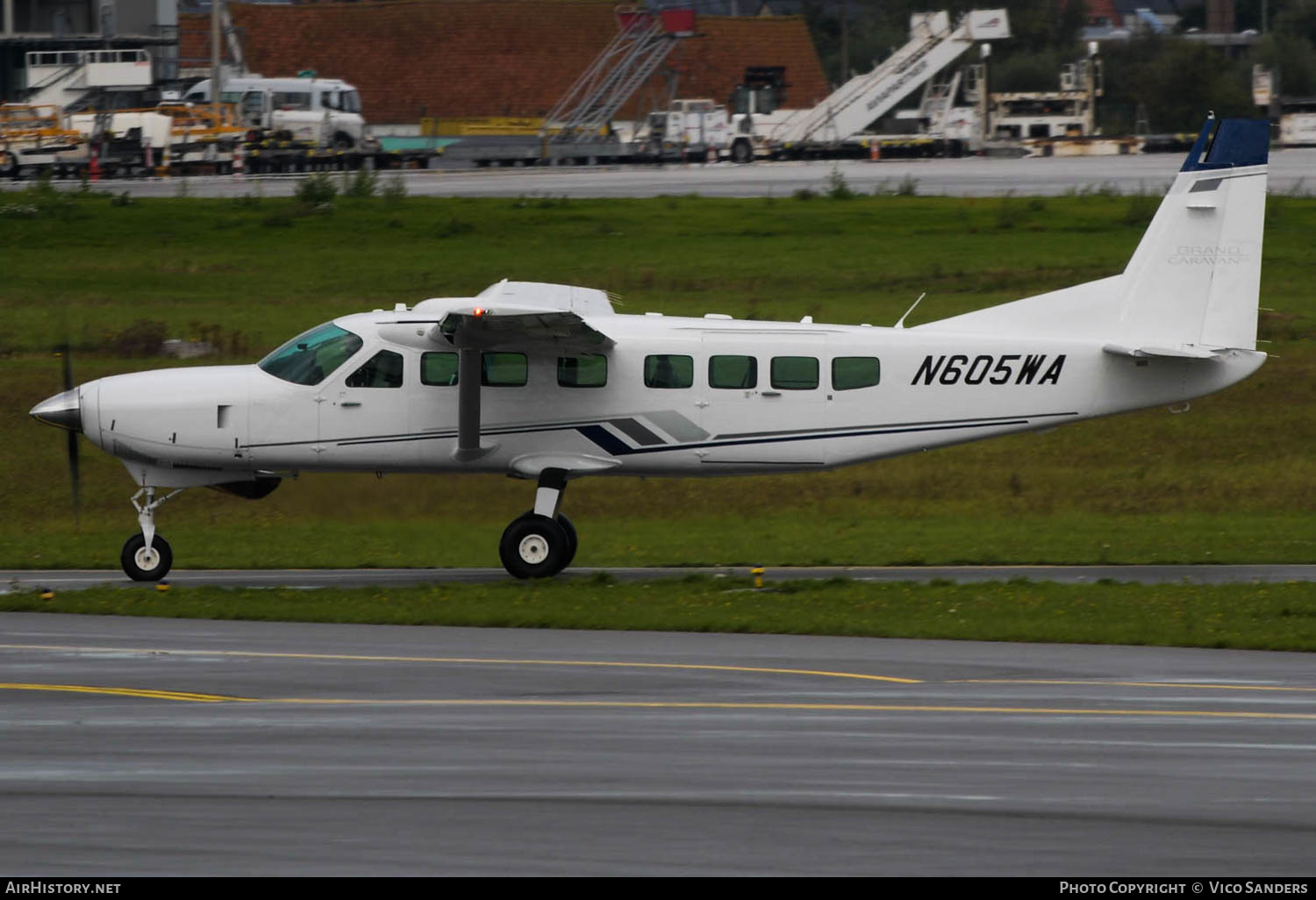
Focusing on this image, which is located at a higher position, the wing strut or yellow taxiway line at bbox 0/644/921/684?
the wing strut

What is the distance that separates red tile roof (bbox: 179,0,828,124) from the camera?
281 ft

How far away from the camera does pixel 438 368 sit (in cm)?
1888

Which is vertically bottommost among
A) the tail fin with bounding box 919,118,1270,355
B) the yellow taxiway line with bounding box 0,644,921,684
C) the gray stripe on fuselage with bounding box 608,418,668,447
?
the yellow taxiway line with bounding box 0,644,921,684

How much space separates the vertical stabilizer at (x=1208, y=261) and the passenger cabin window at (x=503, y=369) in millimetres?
6477

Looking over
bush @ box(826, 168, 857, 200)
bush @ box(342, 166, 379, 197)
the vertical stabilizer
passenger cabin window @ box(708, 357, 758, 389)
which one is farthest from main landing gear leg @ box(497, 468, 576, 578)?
bush @ box(826, 168, 857, 200)

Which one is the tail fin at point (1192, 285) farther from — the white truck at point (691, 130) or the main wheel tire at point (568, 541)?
the white truck at point (691, 130)

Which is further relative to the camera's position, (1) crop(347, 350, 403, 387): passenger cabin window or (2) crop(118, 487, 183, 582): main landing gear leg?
(2) crop(118, 487, 183, 582): main landing gear leg

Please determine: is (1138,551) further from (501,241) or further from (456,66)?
(456,66)

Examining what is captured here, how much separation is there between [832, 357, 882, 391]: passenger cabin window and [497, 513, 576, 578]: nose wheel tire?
341 centimetres

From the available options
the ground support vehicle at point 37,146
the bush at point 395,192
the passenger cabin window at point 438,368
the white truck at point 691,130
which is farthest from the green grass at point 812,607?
the white truck at point 691,130

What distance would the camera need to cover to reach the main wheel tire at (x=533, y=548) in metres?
19.0

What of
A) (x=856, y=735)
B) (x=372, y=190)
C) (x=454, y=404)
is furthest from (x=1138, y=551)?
(x=372, y=190)

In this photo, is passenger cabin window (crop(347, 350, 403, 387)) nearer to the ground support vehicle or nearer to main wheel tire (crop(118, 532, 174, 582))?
main wheel tire (crop(118, 532, 174, 582))

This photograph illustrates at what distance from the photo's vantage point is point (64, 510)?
24.9 m
